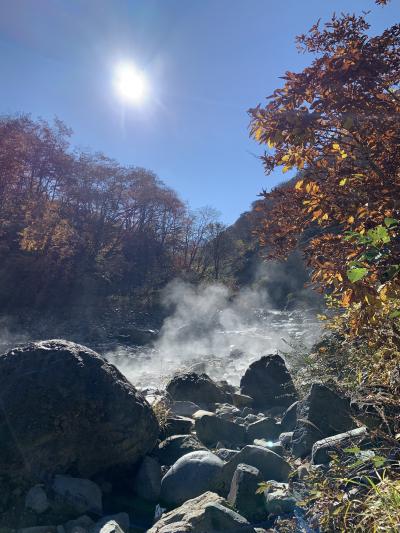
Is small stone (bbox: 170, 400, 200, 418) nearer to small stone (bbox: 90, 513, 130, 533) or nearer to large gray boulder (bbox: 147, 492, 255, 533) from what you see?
small stone (bbox: 90, 513, 130, 533)

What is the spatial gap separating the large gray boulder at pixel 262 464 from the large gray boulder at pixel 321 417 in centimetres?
45

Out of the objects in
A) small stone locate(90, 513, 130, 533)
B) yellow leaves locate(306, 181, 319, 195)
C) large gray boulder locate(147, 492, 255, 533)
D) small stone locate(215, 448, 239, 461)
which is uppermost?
yellow leaves locate(306, 181, 319, 195)

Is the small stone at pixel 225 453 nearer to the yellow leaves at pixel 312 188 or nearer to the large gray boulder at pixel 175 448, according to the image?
the large gray boulder at pixel 175 448

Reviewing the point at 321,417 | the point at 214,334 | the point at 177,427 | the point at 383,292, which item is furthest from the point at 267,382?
the point at 214,334

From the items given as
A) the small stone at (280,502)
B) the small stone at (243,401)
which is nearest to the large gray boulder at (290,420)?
the small stone at (243,401)

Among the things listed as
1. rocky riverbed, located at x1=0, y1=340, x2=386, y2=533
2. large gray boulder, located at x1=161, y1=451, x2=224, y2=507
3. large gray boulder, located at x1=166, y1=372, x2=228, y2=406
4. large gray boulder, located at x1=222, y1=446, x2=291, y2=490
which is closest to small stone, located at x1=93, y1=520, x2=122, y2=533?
rocky riverbed, located at x1=0, y1=340, x2=386, y2=533

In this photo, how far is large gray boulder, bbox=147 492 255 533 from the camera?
386 cm

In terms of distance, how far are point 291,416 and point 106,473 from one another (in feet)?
9.23

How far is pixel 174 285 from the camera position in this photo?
3269cm

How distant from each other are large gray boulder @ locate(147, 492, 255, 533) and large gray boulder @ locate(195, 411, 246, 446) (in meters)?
2.36

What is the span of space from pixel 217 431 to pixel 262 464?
1.82 metres

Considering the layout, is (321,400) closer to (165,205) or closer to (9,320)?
(9,320)

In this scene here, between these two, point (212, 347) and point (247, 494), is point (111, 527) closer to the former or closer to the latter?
point (247, 494)

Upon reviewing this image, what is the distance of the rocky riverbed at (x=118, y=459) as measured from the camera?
4266mm
